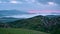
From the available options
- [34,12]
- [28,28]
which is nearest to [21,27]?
[28,28]

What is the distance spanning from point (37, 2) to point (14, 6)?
Answer: 1.06 ft

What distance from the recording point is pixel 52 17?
2.33 m

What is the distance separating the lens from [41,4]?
2.33 metres

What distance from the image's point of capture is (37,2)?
233 centimetres

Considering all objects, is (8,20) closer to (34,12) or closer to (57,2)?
(34,12)

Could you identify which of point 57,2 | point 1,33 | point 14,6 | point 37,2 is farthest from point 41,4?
point 1,33

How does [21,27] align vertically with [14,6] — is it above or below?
below

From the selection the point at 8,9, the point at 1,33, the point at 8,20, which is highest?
the point at 8,9

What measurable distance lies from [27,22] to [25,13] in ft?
0.42

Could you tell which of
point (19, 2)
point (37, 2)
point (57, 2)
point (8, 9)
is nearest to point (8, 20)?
point (8, 9)

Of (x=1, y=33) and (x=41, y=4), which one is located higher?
(x=41, y=4)

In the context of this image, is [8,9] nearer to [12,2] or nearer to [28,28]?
[12,2]

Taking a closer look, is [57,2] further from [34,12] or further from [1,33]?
[1,33]

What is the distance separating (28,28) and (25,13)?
210 mm
